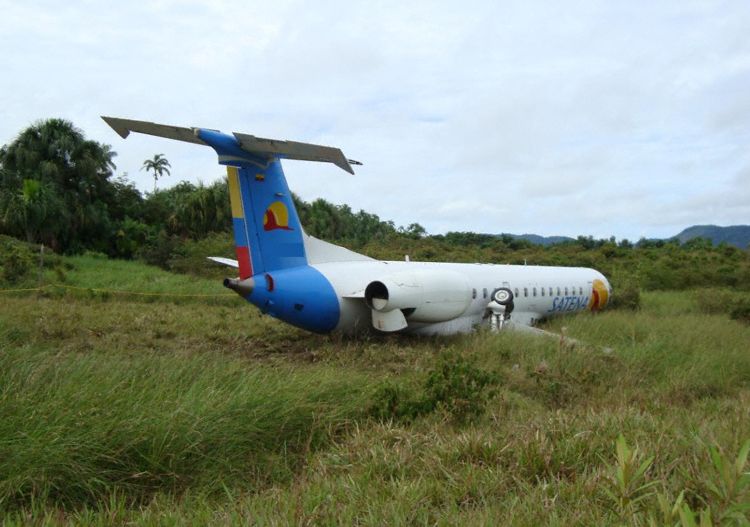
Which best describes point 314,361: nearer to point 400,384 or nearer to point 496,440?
point 400,384

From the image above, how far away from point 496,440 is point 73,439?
9.55 feet

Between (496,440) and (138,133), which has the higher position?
(138,133)

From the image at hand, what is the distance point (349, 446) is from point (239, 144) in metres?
7.11

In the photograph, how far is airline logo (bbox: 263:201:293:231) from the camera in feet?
37.7

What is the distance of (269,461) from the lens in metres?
4.94

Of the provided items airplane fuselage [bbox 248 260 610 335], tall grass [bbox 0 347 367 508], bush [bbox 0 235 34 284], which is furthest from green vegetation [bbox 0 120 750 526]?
bush [bbox 0 235 34 284]

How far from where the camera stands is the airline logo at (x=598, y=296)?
63.0 feet

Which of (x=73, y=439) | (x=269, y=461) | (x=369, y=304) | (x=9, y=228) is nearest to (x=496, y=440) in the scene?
(x=269, y=461)

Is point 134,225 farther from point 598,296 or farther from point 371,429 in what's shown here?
point 371,429

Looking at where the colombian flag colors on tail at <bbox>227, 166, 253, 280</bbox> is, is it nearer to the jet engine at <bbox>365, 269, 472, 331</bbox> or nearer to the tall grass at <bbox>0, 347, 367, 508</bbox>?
Result: the jet engine at <bbox>365, 269, 472, 331</bbox>

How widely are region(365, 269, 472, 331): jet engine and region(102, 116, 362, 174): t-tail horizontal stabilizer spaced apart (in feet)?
7.69

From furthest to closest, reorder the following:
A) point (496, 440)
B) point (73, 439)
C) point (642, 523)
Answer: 1. point (496, 440)
2. point (73, 439)
3. point (642, 523)

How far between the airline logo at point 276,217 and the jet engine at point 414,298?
6.32 feet

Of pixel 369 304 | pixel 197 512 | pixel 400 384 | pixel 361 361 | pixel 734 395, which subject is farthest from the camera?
pixel 369 304
